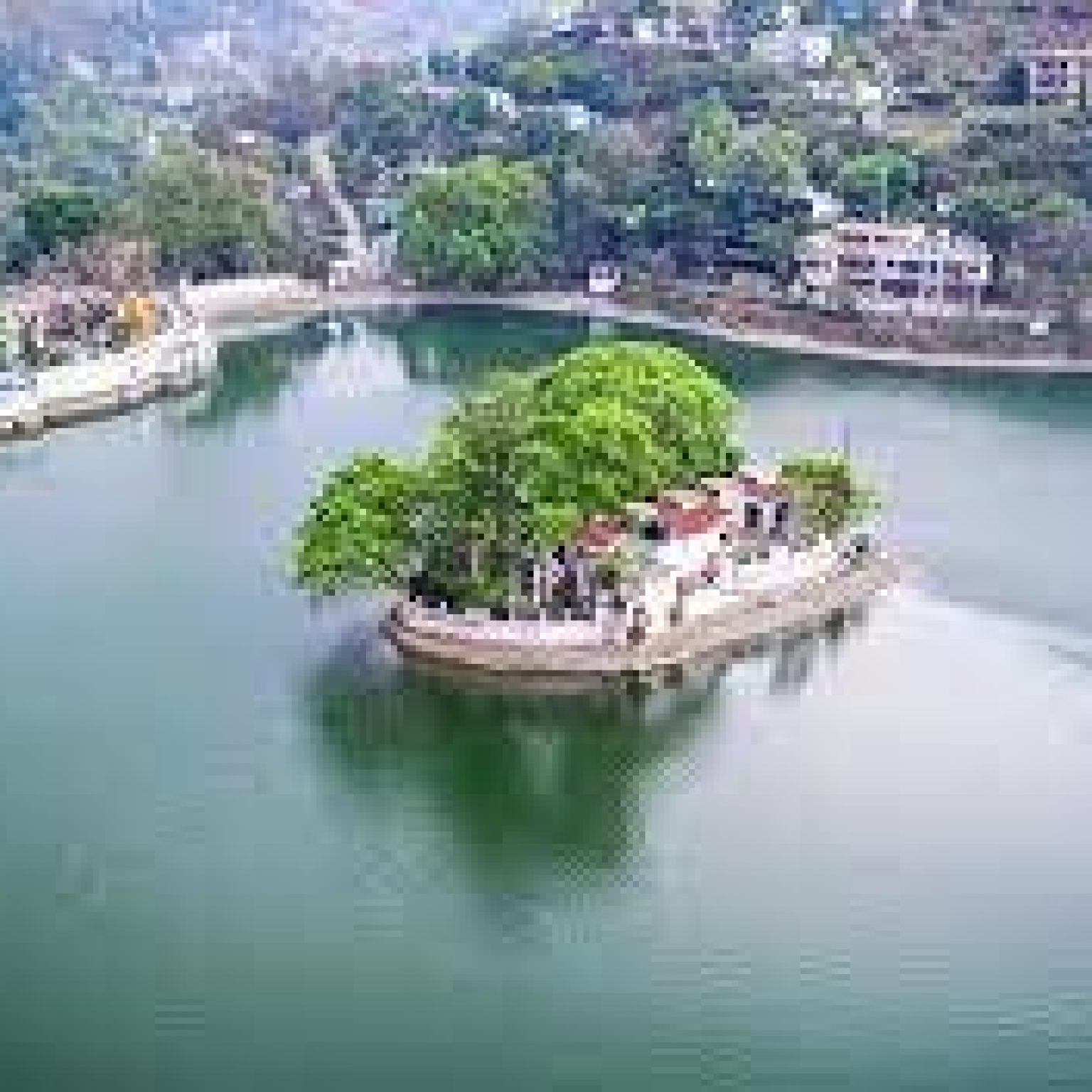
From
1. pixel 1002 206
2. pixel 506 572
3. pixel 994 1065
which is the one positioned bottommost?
pixel 994 1065

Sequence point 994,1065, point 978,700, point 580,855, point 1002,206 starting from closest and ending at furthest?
point 994,1065
point 580,855
point 978,700
point 1002,206

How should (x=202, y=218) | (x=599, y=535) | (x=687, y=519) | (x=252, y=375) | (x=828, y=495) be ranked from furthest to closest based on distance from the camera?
(x=202, y=218)
(x=252, y=375)
(x=828, y=495)
(x=687, y=519)
(x=599, y=535)

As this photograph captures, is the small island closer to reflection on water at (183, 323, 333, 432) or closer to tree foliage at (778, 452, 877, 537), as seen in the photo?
tree foliage at (778, 452, 877, 537)

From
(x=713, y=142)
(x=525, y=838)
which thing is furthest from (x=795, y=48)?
(x=525, y=838)

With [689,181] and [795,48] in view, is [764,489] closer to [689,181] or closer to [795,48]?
[689,181]

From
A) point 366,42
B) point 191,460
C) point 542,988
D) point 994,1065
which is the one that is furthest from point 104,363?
point 366,42

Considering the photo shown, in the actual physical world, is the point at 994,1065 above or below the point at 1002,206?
below

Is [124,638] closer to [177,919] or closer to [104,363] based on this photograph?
[177,919]

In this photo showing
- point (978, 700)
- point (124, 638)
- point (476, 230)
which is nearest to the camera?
point (978, 700)
